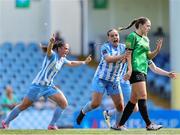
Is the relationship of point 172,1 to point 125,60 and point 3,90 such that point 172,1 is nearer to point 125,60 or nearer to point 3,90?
point 3,90

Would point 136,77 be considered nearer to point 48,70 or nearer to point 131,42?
point 131,42

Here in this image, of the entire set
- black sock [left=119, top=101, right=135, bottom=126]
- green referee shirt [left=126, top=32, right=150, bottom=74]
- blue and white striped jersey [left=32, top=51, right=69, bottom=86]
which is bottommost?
black sock [left=119, top=101, right=135, bottom=126]

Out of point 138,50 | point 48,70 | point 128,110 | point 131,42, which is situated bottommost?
point 128,110

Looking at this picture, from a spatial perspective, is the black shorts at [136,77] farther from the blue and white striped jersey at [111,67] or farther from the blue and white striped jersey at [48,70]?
the blue and white striped jersey at [48,70]

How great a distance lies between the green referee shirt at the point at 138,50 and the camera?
11.4 metres

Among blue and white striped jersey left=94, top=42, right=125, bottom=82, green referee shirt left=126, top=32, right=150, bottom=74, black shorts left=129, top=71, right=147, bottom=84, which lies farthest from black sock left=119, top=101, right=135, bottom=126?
blue and white striped jersey left=94, top=42, right=125, bottom=82

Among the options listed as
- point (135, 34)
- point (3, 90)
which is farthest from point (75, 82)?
point (135, 34)

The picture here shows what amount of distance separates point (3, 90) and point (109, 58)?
9.95m

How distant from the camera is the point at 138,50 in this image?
11414 mm

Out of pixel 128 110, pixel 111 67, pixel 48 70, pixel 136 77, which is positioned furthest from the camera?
pixel 48 70

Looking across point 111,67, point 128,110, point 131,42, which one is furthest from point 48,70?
Result: point 131,42

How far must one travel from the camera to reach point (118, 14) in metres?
25.9

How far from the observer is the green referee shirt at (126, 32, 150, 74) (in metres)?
11.4

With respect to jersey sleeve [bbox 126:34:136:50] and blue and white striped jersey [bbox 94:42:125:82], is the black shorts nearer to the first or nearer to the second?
jersey sleeve [bbox 126:34:136:50]
